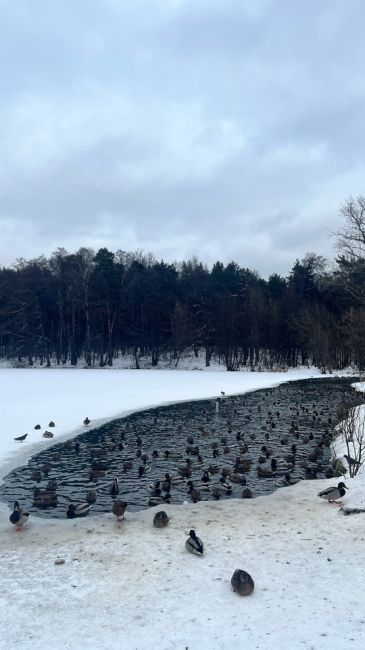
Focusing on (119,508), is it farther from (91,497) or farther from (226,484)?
(226,484)

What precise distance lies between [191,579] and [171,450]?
11441 mm

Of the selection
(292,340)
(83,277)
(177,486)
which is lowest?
(177,486)

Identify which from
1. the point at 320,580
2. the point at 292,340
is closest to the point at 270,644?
the point at 320,580

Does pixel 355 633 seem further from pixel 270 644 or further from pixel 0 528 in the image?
pixel 0 528

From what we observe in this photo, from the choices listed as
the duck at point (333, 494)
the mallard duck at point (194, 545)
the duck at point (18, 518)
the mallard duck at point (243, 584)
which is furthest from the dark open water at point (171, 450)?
the mallard duck at point (243, 584)

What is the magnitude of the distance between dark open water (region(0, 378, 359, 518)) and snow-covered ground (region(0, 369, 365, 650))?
1.59 m

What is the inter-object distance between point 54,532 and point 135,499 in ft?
9.75

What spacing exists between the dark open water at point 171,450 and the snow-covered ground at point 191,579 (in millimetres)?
1587

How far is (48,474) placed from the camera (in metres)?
15.3

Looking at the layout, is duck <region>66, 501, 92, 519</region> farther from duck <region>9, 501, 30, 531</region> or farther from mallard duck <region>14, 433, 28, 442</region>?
mallard duck <region>14, 433, 28, 442</region>

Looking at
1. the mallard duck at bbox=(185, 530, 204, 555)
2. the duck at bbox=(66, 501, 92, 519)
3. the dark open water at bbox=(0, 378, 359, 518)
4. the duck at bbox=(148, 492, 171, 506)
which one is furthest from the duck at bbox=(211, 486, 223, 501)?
the mallard duck at bbox=(185, 530, 204, 555)

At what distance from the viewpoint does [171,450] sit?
19078mm

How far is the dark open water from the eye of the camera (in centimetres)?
1344

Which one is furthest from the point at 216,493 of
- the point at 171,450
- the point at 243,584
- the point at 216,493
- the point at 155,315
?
the point at 155,315
